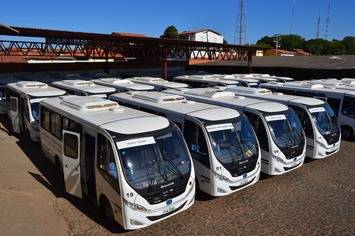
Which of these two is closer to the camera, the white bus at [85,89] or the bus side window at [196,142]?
the bus side window at [196,142]

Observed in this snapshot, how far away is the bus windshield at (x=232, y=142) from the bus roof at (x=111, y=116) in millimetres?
1365

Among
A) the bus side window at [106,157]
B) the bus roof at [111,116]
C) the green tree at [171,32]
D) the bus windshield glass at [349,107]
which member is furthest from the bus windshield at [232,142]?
the green tree at [171,32]

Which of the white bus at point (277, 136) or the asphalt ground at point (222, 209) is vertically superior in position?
the white bus at point (277, 136)

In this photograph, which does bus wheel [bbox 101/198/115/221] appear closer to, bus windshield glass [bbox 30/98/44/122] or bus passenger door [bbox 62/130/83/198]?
bus passenger door [bbox 62/130/83/198]

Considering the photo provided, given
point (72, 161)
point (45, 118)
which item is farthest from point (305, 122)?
point (45, 118)

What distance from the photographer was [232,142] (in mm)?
7664

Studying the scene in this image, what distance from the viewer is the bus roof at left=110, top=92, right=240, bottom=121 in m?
7.98

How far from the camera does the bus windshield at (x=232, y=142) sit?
7359 mm

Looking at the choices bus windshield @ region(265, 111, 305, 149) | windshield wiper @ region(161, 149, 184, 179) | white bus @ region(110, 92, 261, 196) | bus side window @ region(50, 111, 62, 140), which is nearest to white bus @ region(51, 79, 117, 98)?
bus side window @ region(50, 111, 62, 140)

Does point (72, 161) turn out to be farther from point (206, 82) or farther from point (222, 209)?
point (206, 82)

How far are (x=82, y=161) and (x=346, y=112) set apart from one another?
12.0 meters

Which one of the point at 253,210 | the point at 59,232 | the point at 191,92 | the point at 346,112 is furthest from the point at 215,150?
the point at 346,112

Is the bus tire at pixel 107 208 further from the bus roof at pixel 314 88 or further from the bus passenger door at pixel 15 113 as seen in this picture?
the bus roof at pixel 314 88

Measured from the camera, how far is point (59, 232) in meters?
6.27
